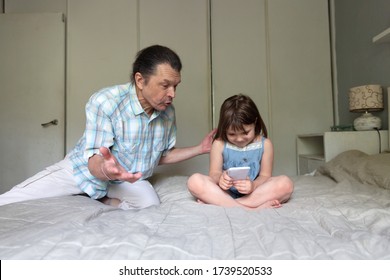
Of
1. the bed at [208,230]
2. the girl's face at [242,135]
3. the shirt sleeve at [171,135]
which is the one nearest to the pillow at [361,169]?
the bed at [208,230]

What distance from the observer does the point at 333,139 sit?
1.82m

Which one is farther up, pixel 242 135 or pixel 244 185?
pixel 242 135

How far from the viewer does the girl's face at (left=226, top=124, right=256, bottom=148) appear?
1288 mm

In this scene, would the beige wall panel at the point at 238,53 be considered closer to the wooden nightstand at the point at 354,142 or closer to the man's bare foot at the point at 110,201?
the wooden nightstand at the point at 354,142

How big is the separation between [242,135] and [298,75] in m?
1.60

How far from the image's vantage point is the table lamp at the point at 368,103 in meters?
1.78

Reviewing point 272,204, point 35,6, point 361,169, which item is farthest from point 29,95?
point 361,169

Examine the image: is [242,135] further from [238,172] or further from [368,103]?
[368,103]

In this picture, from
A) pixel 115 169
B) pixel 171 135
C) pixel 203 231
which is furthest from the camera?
pixel 171 135

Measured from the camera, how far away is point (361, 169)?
1.32 metres

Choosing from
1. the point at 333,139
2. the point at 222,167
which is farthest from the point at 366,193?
the point at 333,139

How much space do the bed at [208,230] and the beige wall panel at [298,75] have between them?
56.7 inches


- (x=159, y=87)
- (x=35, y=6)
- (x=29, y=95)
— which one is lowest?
(x=159, y=87)

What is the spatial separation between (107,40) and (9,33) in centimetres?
87
